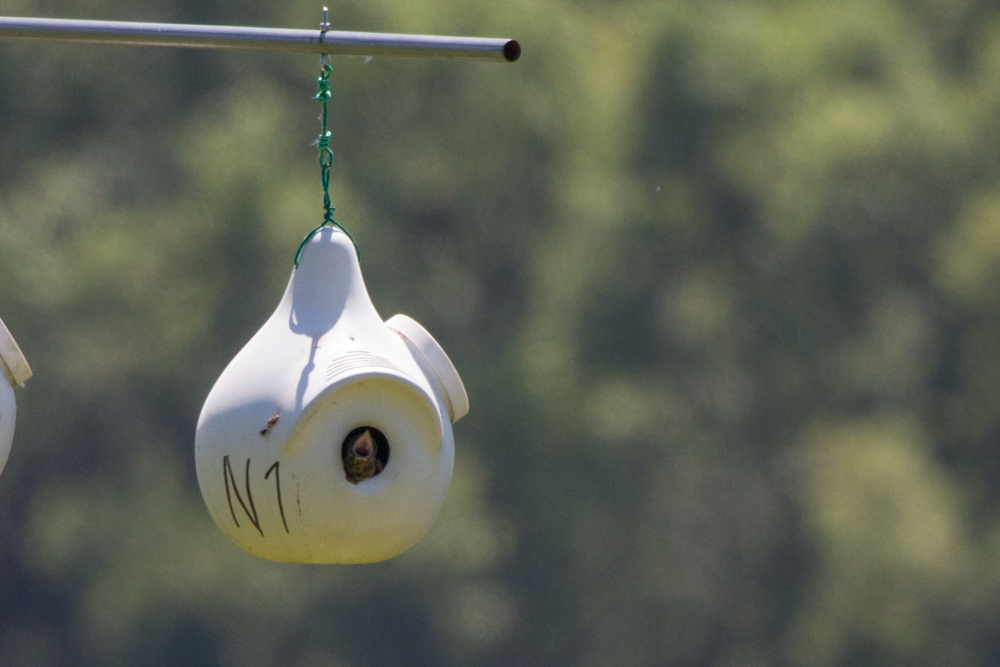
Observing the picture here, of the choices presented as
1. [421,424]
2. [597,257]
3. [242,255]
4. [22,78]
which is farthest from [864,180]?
[421,424]

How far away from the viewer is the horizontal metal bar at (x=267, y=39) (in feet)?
5.92

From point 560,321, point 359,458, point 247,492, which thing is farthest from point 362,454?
point 560,321

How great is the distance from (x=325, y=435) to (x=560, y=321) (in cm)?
540

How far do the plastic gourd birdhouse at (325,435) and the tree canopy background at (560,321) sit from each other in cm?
478

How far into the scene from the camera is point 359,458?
6.61 ft

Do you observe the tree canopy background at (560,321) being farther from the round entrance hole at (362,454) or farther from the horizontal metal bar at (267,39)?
the horizontal metal bar at (267,39)

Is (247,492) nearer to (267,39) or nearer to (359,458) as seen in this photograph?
(359,458)

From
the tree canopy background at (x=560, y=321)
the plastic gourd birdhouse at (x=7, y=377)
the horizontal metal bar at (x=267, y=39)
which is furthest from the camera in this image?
the tree canopy background at (x=560, y=321)

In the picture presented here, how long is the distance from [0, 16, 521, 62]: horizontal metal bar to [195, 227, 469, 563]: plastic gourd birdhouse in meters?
0.35

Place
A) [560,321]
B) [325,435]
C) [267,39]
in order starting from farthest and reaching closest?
[560,321], [325,435], [267,39]

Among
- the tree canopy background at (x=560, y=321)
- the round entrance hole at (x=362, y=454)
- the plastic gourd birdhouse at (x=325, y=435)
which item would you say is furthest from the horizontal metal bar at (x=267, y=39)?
the tree canopy background at (x=560, y=321)

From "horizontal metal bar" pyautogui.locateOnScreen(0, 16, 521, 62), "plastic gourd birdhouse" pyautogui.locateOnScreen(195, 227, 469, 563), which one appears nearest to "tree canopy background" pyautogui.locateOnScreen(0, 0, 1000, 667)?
"plastic gourd birdhouse" pyautogui.locateOnScreen(195, 227, 469, 563)

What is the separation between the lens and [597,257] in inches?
290

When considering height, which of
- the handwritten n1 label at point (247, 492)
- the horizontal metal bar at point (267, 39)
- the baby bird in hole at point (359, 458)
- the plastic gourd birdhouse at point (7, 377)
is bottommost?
the handwritten n1 label at point (247, 492)
